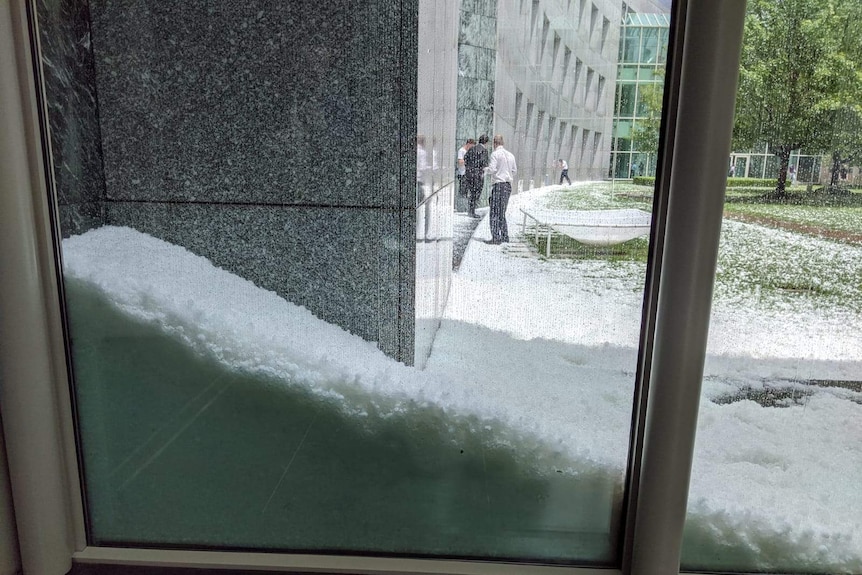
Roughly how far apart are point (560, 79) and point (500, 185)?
301mm

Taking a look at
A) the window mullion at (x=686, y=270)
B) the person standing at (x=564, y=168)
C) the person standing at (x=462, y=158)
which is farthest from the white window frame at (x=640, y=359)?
the person standing at (x=462, y=158)

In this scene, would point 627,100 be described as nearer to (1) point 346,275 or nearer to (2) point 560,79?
(2) point 560,79

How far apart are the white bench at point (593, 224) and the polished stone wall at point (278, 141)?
1.11ft

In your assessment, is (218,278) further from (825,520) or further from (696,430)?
(825,520)

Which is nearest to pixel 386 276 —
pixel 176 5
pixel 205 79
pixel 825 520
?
pixel 205 79

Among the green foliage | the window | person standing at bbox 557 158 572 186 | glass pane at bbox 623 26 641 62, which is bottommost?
the window

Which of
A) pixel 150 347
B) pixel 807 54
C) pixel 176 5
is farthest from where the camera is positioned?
pixel 150 347

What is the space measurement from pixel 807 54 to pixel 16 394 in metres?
2.21

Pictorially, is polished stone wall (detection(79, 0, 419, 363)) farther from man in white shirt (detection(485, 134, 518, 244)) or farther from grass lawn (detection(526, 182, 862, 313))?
grass lawn (detection(526, 182, 862, 313))

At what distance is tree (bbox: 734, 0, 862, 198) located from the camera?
1.55 metres

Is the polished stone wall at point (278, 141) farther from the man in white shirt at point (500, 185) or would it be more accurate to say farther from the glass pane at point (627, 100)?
the glass pane at point (627, 100)

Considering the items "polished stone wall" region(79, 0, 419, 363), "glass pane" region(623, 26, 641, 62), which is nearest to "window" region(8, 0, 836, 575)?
"polished stone wall" region(79, 0, 419, 363)

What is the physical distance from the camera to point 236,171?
5.71 ft

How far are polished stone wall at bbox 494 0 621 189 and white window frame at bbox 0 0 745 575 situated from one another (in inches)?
6.3
